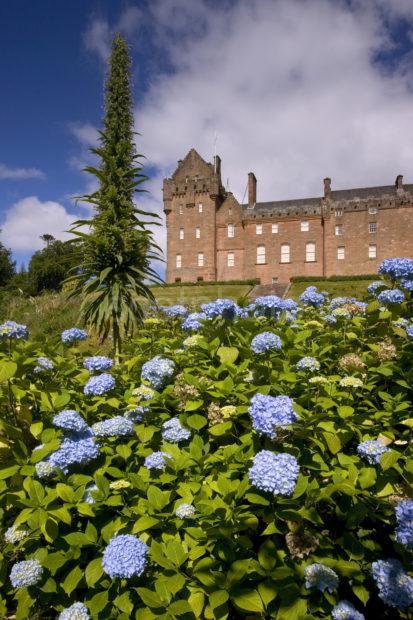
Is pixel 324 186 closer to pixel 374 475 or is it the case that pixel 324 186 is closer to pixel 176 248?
pixel 176 248

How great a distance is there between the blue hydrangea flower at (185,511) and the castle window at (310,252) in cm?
4379

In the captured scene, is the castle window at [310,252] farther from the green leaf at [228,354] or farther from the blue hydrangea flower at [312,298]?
the green leaf at [228,354]

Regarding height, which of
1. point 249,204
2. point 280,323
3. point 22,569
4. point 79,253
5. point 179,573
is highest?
point 249,204

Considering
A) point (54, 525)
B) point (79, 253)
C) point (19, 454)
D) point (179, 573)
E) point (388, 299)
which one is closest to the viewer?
point (179, 573)

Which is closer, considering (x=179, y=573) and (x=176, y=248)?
(x=179, y=573)

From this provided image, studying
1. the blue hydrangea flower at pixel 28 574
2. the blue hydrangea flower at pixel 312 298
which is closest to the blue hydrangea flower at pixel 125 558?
the blue hydrangea flower at pixel 28 574

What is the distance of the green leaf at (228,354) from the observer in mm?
2711

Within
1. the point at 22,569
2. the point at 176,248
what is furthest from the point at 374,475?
the point at 176,248

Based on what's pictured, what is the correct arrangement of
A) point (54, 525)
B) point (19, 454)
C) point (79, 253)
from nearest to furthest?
point (54, 525), point (19, 454), point (79, 253)

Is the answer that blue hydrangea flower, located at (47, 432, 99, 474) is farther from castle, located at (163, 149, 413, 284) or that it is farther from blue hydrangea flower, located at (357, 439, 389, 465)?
castle, located at (163, 149, 413, 284)

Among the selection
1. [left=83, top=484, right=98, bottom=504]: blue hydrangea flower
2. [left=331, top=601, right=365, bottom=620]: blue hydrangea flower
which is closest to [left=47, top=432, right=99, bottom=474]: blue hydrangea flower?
[left=83, top=484, right=98, bottom=504]: blue hydrangea flower

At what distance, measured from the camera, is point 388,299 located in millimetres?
3141

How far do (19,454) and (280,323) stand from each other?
2.13 metres

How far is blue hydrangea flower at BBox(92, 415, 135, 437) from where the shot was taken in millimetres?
2357
